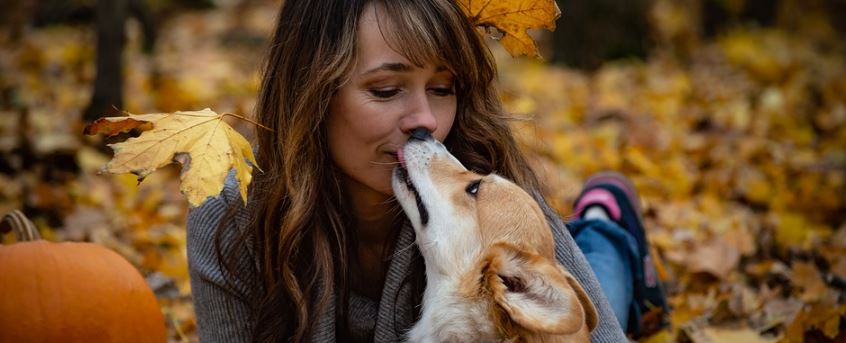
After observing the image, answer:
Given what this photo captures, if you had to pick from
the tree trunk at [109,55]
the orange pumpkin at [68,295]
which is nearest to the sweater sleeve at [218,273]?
the orange pumpkin at [68,295]

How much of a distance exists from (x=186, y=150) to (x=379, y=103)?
2.15 feet

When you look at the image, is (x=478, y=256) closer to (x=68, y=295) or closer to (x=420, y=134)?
(x=420, y=134)

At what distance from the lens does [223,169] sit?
7.21 ft

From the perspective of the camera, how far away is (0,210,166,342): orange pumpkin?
102 inches

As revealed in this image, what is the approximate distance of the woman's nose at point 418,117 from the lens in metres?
2.65

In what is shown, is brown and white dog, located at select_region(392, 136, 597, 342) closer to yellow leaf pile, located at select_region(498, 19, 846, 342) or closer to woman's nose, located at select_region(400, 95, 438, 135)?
woman's nose, located at select_region(400, 95, 438, 135)

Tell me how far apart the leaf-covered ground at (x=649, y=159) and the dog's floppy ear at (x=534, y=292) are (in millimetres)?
1283

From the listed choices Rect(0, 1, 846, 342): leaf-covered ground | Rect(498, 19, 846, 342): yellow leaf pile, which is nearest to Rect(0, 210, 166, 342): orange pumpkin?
Rect(0, 1, 846, 342): leaf-covered ground

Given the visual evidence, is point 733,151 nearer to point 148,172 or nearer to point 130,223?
point 130,223

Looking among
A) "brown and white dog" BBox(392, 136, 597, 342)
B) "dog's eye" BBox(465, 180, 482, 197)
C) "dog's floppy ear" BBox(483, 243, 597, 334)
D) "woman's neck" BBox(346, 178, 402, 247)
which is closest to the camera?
"dog's floppy ear" BBox(483, 243, 597, 334)

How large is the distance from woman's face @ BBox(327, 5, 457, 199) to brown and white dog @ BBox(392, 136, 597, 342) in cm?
6

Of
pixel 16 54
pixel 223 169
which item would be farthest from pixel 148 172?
pixel 16 54

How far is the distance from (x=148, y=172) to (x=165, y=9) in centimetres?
915

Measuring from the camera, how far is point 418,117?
8.68 ft
